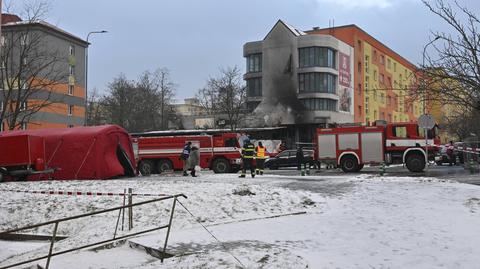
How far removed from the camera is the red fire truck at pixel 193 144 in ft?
94.6

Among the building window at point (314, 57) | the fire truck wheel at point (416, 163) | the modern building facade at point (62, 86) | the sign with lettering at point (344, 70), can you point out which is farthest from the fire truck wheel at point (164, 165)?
the sign with lettering at point (344, 70)

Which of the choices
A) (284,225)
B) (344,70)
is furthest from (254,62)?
(284,225)

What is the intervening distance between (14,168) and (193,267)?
17.2 metres

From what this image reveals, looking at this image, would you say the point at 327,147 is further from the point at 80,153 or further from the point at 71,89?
the point at 71,89

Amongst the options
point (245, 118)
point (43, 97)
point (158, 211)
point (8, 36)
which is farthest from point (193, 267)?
point (245, 118)

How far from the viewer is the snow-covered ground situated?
8.11 metres

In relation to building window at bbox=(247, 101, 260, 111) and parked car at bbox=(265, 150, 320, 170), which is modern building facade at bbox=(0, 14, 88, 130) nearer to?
building window at bbox=(247, 101, 260, 111)

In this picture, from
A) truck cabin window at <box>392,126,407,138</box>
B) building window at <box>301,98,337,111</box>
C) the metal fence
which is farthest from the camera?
building window at <box>301,98,337,111</box>

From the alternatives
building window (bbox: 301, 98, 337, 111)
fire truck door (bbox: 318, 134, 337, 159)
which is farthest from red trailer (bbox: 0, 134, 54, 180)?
building window (bbox: 301, 98, 337, 111)

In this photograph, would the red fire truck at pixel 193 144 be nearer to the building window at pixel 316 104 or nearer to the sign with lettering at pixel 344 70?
the building window at pixel 316 104

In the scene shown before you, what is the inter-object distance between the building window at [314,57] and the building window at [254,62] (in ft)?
18.5

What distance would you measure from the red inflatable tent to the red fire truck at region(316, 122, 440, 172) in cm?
1226

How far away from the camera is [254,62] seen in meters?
68.3

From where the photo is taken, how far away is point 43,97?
53219 mm
